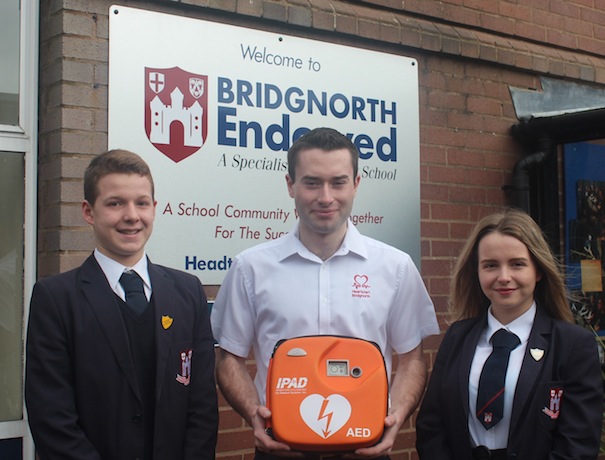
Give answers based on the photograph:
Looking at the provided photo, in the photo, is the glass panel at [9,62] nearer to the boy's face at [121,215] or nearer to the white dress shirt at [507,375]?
the boy's face at [121,215]

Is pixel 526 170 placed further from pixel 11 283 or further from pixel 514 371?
pixel 11 283

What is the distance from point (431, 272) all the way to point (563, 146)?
1.42 m

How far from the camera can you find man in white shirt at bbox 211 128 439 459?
8.37 feet

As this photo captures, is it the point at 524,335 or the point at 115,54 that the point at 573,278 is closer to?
the point at 524,335

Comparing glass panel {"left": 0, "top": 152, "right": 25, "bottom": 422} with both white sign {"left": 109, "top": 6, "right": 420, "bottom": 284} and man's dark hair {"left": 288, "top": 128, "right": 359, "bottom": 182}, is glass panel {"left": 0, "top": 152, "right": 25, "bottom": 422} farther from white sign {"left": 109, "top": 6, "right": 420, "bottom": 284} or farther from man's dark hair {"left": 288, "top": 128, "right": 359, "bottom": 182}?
man's dark hair {"left": 288, "top": 128, "right": 359, "bottom": 182}

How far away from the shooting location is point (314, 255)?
267cm

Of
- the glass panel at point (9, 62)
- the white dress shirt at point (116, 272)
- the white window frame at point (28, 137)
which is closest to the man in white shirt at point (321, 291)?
the white dress shirt at point (116, 272)

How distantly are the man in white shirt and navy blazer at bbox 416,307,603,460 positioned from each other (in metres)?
0.12

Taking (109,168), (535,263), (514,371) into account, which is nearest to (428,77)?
(535,263)

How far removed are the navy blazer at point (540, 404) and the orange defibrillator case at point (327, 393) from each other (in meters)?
0.32

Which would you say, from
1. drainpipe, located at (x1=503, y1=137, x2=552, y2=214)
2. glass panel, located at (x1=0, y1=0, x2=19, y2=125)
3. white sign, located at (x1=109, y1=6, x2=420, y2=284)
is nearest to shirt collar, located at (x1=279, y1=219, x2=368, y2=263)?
white sign, located at (x1=109, y1=6, x2=420, y2=284)

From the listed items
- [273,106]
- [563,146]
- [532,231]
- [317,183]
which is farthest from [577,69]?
[317,183]

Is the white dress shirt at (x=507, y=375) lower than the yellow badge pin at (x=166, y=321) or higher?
lower

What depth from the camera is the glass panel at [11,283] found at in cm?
340
